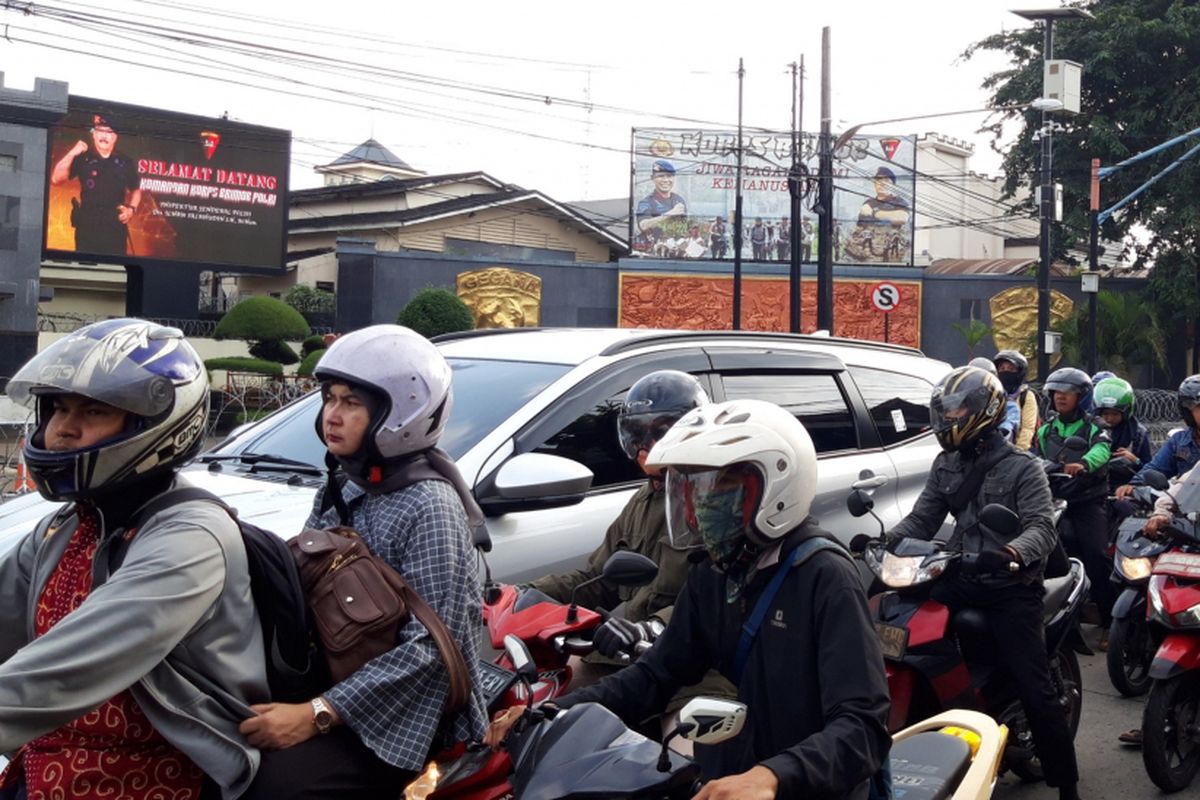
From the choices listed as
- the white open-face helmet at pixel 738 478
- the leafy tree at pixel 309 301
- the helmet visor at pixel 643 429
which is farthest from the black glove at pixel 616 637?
the leafy tree at pixel 309 301

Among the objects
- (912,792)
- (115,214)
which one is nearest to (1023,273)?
(115,214)

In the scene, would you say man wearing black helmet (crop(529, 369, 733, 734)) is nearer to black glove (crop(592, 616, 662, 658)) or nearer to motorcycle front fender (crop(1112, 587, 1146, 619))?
black glove (crop(592, 616, 662, 658))

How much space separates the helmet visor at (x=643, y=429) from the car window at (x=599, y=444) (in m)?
0.71

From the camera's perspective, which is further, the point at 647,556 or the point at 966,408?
the point at 966,408

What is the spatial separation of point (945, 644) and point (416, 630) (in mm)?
3161

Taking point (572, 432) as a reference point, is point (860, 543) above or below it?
below

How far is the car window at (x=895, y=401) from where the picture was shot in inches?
279

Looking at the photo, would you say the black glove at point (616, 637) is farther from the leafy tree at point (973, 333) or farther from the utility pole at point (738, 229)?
the leafy tree at point (973, 333)

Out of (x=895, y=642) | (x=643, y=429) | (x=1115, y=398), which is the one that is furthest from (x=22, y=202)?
(x=895, y=642)

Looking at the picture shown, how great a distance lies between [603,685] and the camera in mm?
3096

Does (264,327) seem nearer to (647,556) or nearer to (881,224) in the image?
(881,224)

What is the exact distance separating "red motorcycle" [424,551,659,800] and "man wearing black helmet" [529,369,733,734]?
12.5 inches

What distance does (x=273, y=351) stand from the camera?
3133 centimetres

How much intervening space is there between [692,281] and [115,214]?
52.2 ft
